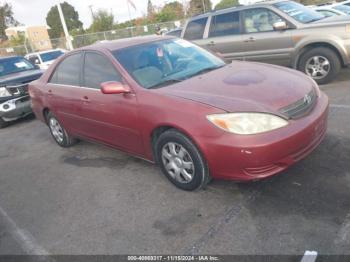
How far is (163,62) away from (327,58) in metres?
3.96

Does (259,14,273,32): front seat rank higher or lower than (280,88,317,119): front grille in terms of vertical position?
higher

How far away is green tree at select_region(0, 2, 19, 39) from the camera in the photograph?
58.2m

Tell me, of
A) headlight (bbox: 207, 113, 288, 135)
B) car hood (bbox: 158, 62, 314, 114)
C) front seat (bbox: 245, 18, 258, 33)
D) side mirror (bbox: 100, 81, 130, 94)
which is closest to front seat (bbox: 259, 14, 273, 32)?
front seat (bbox: 245, 18, 258, 33)

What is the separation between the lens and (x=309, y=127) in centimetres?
310

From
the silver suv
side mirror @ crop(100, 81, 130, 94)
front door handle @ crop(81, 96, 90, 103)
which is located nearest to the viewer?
side mirror @ crop(100, 81, 130, 94)

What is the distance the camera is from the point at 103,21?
144ft

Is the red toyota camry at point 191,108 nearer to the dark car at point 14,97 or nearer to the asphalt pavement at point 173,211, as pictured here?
the asphalt pavement at point 173,211

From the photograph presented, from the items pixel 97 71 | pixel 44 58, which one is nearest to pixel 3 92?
pixel 97 71

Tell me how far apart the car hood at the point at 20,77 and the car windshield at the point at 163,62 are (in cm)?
479

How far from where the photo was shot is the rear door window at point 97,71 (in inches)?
156

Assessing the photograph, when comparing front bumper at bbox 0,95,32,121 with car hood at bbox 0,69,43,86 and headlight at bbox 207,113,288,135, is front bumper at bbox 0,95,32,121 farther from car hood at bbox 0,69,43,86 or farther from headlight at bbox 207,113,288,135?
headlight at bbox 207,113,288,135

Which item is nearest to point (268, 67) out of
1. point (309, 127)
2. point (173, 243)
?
point (309, 127)

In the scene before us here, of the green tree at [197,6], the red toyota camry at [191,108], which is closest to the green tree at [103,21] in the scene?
the green tree at [197,6]

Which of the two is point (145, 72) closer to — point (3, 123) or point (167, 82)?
point (167, 82)
